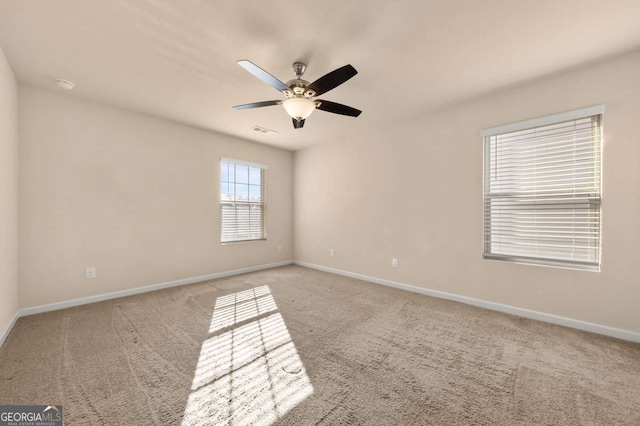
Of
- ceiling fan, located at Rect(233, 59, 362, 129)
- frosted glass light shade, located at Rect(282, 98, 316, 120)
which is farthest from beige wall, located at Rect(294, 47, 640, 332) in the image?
frosted glass light shade, located at Rect(282, 98, 316, 120)

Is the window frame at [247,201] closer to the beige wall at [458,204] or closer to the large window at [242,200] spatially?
the large window at [242,200]

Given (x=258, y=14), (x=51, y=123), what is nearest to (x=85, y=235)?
(x=51, y=123)

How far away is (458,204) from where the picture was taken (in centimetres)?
346

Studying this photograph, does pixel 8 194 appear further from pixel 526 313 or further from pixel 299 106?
pixel 526 313

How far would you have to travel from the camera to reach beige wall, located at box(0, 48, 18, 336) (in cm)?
233

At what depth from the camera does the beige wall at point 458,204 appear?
243 centimetres

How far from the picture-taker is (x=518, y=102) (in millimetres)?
2986

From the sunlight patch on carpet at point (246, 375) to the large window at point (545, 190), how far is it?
8.91 ft

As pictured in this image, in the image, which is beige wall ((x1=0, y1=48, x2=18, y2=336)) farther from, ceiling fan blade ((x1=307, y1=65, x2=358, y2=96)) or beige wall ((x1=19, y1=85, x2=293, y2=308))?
ceiling fan blade ((x1=307, y1=65, x2=358, y2=96))

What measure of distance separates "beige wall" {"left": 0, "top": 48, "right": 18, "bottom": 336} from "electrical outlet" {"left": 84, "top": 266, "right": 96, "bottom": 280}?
0.58m

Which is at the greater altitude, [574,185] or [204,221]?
[574,185]

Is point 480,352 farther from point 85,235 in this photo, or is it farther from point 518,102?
point 85,235

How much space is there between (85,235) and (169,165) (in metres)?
1.40

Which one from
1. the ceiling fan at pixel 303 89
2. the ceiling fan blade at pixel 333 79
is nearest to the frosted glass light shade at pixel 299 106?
the ceiling fan at pixel 303 89
